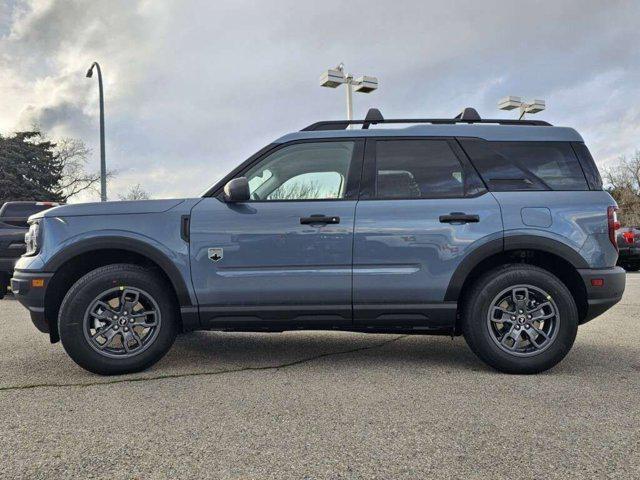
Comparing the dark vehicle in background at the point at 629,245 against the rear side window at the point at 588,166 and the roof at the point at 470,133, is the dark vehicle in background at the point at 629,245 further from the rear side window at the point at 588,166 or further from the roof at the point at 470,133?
the roof at the point at 470,133

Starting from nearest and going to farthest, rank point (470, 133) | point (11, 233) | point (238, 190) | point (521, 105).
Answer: point (238, 190) < point (470, 133) < point (11, 233) < point (521, 105)

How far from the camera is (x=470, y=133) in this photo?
412cm

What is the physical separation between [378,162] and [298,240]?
906 millimetres

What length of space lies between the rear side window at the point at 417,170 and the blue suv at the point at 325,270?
84mm

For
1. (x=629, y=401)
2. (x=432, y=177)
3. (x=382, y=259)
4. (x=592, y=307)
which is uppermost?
(x=432, y=177)

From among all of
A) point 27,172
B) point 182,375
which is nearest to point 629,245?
point 182,375

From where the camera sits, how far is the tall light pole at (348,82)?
51.1 ft

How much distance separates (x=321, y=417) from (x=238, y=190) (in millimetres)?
1711

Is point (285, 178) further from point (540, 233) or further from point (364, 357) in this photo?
point (540, 233)

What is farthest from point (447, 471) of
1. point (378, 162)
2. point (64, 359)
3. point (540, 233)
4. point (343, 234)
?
point (64, 359)

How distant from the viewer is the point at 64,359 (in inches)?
171

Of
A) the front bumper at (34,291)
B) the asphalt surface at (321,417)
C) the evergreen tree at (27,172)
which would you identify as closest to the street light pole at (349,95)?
the asphalt surface at (321,417)

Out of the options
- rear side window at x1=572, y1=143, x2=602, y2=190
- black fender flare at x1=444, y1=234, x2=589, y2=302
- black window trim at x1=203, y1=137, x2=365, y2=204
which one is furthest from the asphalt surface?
rear side window at x1=572, y1=143, x2=602, y2=190

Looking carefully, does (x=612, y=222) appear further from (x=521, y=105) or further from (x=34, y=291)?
(x=521, y=105)
